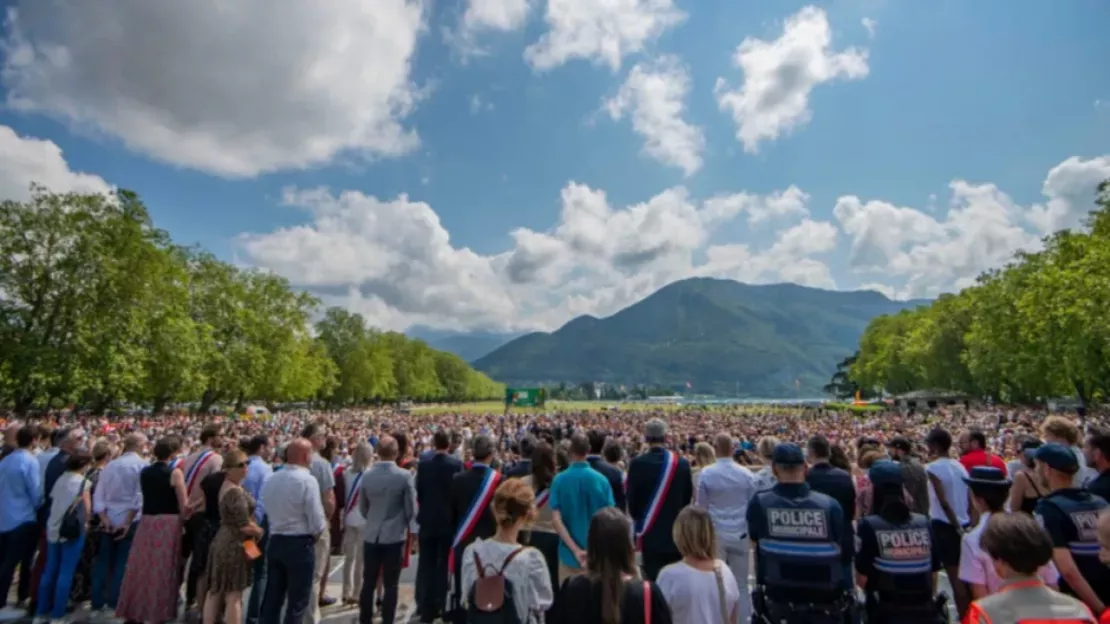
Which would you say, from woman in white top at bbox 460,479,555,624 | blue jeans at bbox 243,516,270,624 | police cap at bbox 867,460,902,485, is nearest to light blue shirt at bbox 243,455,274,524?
blue jeans at bbox 243,516,270,624

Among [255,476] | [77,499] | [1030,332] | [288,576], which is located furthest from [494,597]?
[1030,332]

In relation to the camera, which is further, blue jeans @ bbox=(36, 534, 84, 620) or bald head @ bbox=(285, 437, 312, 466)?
blue jeans @ bbox=(36, 534, 84, 620)

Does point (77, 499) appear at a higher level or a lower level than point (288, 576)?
higher

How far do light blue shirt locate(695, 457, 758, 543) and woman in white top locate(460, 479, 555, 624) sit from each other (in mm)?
2983

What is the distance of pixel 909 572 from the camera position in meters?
3.98

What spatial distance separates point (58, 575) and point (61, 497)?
33.8 inches

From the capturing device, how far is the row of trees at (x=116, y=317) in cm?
3153

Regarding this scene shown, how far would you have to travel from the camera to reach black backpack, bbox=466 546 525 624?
11.1 ft

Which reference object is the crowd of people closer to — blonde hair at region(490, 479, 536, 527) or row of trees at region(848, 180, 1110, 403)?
blonde hair at region(490, 479, 536, 527)

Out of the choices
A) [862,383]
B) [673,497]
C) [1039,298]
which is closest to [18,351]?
[673,497]

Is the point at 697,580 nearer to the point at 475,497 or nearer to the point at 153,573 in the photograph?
the point at 475,497

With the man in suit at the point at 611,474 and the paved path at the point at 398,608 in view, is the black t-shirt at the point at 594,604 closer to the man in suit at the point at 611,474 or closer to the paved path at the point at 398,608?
the man in suit at the point at 611,474

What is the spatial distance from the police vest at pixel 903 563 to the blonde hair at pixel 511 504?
2.45 meters

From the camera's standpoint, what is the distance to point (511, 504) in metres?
3.56
